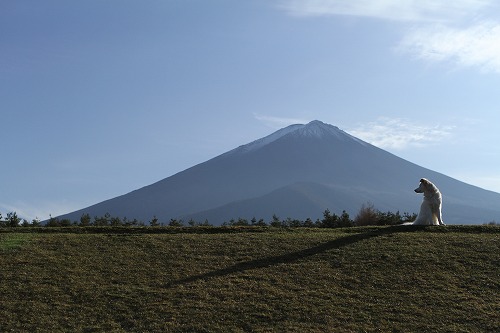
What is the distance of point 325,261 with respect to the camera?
14008mm

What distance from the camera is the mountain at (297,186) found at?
115938 mm

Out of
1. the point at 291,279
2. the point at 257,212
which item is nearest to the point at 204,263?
the point at 291,279

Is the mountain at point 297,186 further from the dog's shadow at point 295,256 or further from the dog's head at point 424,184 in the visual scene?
the dog's shadow at point 295,256

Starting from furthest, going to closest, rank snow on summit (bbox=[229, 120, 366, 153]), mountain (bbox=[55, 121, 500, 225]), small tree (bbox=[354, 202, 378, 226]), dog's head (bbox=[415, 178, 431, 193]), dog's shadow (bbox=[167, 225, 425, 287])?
snow on summit (bbox=[229, 120, 366, 153])
mountain (bbox=[55, 121, 500, 225])
small tree (bbox=[354, 202, 378, 226])
dog's head (bbox=[415, 178, 431, 193])
dog's shadow (bbox=[167, 225, 425, 287])

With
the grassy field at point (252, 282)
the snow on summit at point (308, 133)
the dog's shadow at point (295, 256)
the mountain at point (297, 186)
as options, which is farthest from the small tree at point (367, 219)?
the snow on summit at point (308, 133)

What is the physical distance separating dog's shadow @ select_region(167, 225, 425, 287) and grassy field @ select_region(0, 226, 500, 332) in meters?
0.03

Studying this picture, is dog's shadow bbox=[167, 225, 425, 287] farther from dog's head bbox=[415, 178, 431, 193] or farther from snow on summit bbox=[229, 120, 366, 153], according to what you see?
snow on summit bbox=[229, 120, 366, 153]

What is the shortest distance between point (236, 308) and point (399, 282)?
3.36 m

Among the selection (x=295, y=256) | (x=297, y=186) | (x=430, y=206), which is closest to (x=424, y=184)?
(x=430, y=206)

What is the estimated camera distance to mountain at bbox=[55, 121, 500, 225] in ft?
380

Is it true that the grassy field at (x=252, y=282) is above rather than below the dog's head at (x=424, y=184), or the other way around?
below

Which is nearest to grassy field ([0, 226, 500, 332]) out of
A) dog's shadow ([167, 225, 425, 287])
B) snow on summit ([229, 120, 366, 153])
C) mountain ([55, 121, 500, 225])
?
dog's shadow ([167, 225, 425, 287])

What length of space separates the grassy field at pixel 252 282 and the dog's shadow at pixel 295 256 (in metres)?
0.03

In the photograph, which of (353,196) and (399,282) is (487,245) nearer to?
(399,282)
